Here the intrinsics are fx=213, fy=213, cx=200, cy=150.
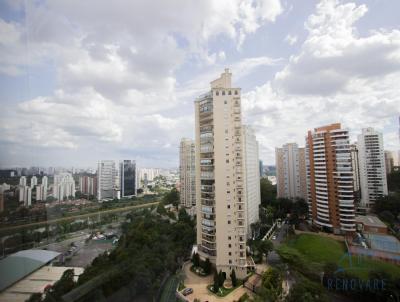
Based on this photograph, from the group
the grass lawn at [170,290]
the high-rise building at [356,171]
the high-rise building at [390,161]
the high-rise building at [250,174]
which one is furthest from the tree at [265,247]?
the high-rise building at [390,161]

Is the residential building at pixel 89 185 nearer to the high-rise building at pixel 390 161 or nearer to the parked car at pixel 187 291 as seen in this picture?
the parked car at pixel 187 291

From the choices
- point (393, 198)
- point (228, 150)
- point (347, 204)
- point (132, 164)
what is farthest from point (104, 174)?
point (393, 198)

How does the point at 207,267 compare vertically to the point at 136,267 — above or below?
below

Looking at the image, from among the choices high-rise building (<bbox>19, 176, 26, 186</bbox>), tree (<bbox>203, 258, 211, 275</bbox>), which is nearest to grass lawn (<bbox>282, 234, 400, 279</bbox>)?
tree (<bbox>203, 258, 211, 275</bbox>)

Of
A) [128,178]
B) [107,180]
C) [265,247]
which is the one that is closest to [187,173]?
[107,180]

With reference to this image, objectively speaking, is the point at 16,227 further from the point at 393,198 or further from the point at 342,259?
the point at 393,198

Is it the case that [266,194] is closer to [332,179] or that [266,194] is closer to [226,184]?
[332,179]
